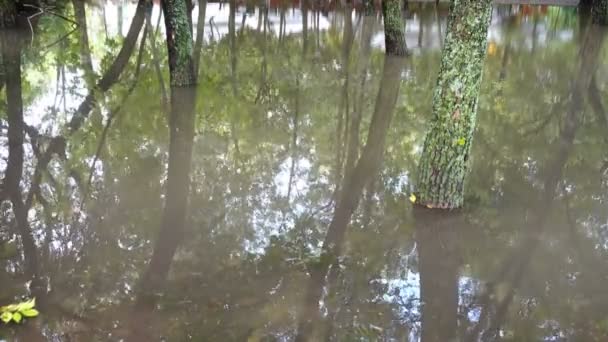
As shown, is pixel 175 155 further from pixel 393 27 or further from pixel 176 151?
pixel 393 27

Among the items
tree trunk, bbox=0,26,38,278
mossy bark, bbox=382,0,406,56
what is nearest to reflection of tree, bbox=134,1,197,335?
tree trunk, bbox=0,26,38,278

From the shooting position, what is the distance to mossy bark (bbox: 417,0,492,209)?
560cm

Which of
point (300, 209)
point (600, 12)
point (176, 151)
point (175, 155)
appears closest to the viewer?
point (300, 209)

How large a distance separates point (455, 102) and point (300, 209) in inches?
89.0

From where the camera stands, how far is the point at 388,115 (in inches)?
405

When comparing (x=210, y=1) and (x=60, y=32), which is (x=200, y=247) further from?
(x=210, y=1)

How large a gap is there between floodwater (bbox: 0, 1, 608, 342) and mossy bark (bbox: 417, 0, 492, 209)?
1.31 feet

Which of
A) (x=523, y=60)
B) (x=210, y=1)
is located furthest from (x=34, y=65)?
(x=210, y=1)

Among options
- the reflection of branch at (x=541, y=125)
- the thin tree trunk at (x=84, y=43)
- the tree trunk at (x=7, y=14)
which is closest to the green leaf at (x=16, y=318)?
the reflection of branch at (x=541, y=125)

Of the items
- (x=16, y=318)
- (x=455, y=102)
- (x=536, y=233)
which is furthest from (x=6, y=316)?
(x=536, y=233)

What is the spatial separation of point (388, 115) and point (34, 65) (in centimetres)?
950

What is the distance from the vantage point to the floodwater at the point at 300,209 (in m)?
4.40

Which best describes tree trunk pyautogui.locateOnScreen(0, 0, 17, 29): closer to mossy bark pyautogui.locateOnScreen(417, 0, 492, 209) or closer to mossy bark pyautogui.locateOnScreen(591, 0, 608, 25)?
mossy bark pyautogui.locateOnScreen(417, 0, 492, 209)

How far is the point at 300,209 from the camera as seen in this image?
6703 millimetres
